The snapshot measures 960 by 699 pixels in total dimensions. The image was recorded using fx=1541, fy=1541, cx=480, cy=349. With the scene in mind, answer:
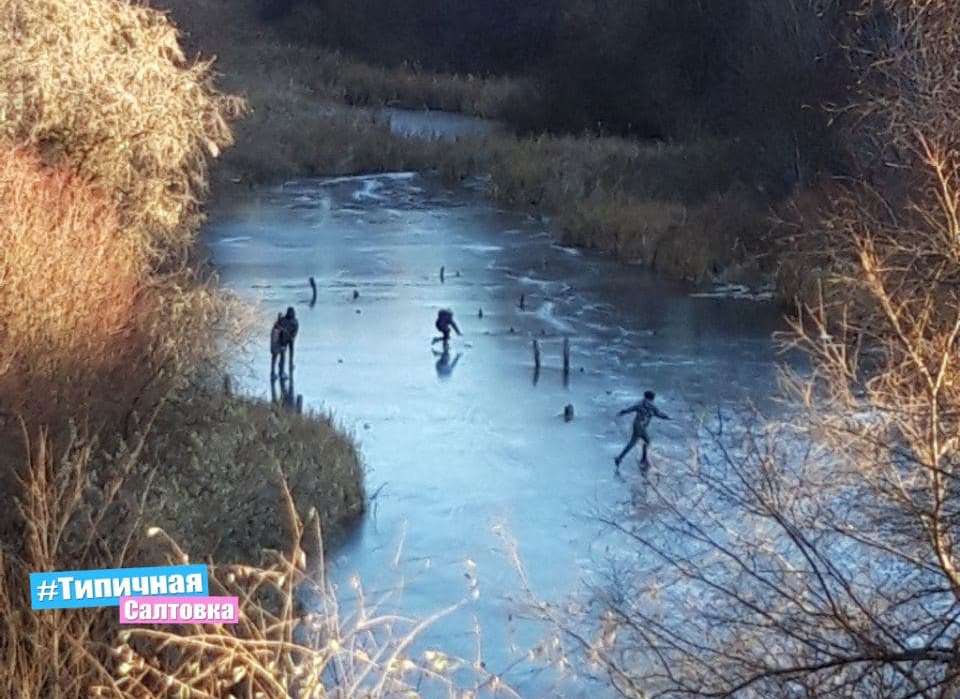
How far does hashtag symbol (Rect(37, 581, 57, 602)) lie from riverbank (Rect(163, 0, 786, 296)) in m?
21.1

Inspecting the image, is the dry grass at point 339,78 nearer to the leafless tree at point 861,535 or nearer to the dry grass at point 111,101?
the dry grass at point 111,101

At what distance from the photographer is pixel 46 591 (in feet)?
16.8

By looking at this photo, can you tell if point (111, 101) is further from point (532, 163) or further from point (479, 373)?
point (532, 163)

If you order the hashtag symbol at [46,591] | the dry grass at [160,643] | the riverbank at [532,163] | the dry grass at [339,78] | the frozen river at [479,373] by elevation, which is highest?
the dry grass at [339,78]

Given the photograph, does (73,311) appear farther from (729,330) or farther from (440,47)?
(440,47)

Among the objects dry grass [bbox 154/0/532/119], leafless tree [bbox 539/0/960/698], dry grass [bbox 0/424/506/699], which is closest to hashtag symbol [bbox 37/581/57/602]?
dry grass [bbox 0/424/506/699]

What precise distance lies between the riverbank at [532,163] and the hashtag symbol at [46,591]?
21.1 m

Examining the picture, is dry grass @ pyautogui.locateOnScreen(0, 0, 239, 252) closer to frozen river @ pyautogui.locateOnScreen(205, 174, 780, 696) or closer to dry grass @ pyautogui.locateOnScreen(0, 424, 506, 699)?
frozen river @ pyautogui.locateOnScreen(205, 174, 780, 696)

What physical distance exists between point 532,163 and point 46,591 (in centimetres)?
3321

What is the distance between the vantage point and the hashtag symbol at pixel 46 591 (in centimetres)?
508

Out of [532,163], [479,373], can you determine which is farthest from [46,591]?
[532,163]

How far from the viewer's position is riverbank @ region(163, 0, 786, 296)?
29.6 m

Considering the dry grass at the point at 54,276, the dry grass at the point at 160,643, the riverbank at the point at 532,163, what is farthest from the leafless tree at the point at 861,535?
the riverbank at the point at 532,163

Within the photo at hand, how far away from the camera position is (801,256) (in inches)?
1009
